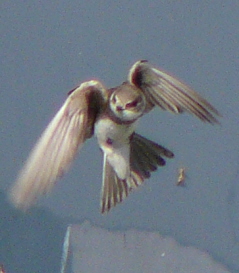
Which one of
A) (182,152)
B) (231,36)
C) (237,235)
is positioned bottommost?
(237,235)

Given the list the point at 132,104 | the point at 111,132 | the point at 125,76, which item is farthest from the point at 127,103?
the point at 125,76

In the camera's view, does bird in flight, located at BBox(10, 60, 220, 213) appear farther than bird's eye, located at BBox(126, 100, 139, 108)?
No

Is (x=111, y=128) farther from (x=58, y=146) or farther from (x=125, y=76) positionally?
(x=125, y=76)

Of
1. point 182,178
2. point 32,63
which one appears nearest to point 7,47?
point 32,63

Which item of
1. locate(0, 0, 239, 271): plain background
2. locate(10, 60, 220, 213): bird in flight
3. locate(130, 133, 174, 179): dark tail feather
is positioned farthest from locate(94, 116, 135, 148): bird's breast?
locate(0, 0, 239, 271): plain background

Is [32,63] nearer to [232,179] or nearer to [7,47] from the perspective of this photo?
[7,47]

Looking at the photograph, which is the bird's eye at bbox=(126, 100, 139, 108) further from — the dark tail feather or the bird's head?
the dark tail feather
